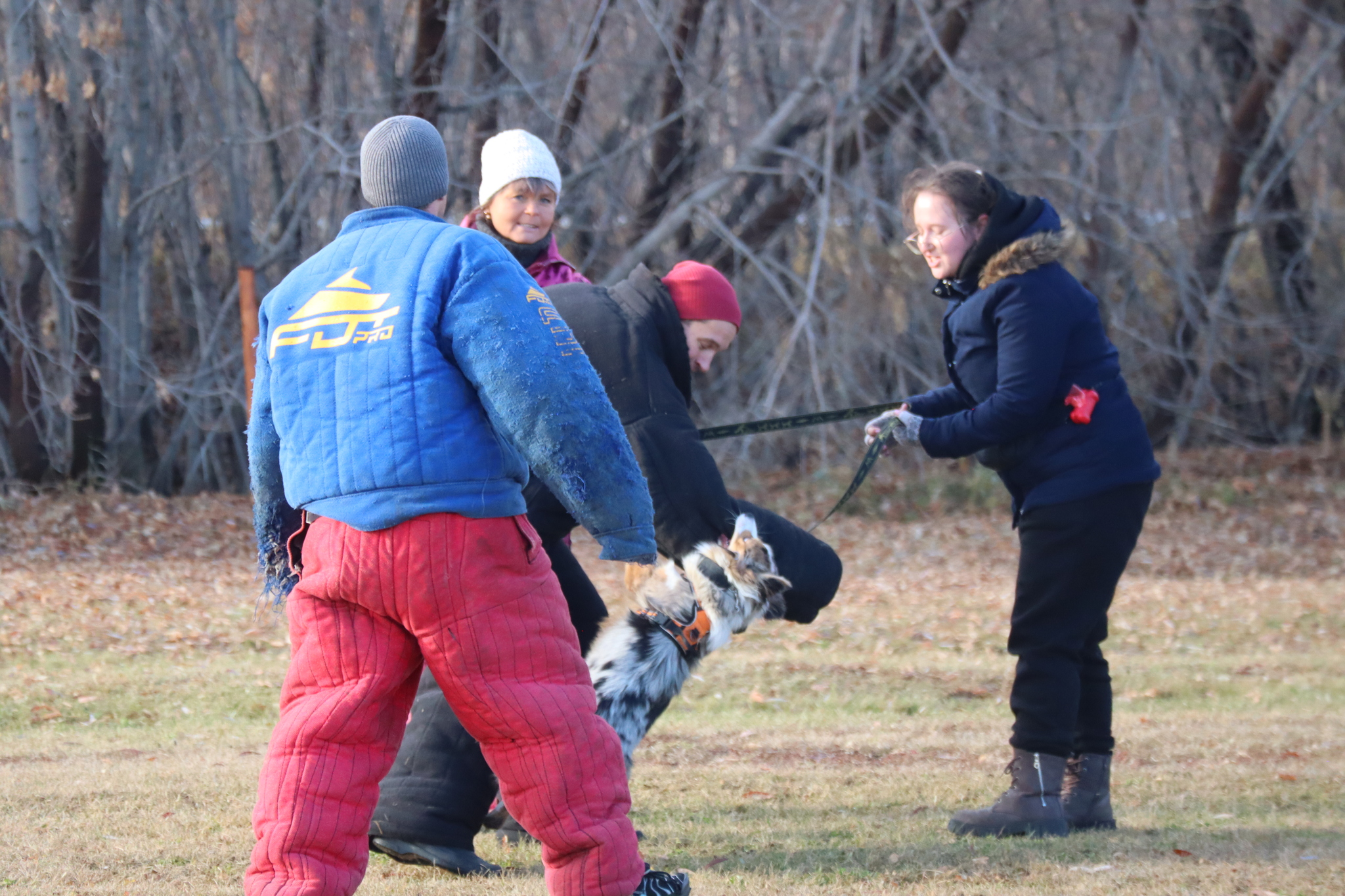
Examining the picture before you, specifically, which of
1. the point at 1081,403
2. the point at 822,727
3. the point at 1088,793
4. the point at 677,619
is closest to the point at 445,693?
the point at 677,619

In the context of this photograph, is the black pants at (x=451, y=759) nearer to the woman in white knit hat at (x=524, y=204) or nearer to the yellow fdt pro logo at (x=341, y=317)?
the woman in white knit hat at (x=524, y=204)

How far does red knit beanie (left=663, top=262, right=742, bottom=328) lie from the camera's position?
3.72 metres

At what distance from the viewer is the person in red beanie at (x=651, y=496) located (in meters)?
3.49

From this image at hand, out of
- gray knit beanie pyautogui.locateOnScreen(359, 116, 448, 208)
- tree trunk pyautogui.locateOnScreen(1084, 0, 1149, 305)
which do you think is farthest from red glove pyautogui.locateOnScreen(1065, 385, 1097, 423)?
tree trunk pyautogui.locateOnScreen(1084, 0, 1149, 305)

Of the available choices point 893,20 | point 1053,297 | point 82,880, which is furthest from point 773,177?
point 82,880

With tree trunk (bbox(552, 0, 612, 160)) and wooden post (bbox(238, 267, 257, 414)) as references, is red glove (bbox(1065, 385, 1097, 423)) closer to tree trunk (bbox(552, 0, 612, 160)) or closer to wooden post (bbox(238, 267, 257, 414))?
wooden post (bbox(238, 267, 257, 414))

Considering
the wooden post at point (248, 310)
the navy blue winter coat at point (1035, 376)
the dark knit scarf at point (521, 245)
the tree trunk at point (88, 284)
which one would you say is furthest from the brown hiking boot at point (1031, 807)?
the tree trunk at point (88, 284)

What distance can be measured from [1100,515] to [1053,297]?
24.2 inches

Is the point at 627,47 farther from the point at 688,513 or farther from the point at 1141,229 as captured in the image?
the point at 688,513

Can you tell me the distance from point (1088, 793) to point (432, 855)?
1.88m

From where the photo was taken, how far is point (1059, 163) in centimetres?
1305

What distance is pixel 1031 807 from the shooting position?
3.88 meters

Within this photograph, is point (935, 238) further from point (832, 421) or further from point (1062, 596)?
point (1062, 596)

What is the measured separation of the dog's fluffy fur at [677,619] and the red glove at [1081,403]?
36.8 inches
